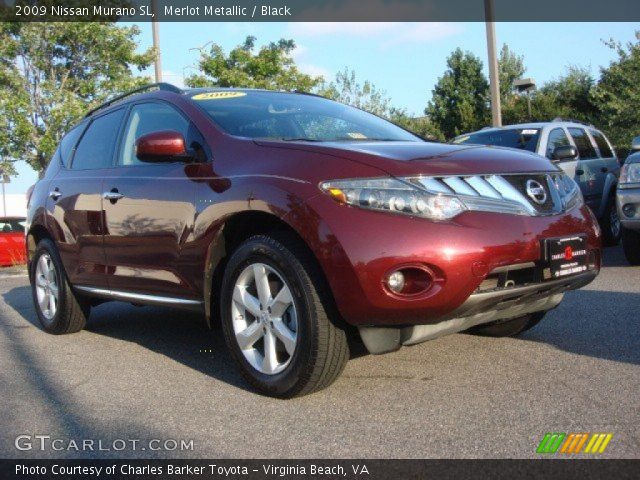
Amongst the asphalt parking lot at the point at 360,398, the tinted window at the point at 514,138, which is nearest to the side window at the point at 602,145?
the tinted window at the point at 514,138

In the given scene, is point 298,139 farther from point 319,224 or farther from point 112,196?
point 112,196

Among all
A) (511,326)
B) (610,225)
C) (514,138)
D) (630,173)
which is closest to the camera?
(511,326)

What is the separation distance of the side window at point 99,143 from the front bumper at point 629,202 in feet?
15.7

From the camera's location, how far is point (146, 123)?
4516mm

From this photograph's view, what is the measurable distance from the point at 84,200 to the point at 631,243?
5.42 metres

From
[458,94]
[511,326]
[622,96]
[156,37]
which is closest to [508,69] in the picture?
[458,94]

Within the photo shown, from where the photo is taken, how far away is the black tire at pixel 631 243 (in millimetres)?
7188

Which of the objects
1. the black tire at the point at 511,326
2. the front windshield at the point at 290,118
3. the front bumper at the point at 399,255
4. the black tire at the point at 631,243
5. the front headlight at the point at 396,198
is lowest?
the black tire at the point at 511,326

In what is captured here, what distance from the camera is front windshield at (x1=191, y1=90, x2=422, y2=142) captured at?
390cm

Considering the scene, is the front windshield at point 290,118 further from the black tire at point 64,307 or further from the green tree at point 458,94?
the green tree at point 458,94

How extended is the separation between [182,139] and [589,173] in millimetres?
6713

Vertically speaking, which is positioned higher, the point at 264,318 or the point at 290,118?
the point at 290,118

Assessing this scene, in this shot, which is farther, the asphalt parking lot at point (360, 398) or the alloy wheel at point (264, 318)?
the alloy wheel at point (264, 318)

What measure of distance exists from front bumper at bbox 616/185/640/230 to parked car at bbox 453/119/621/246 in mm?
1487
